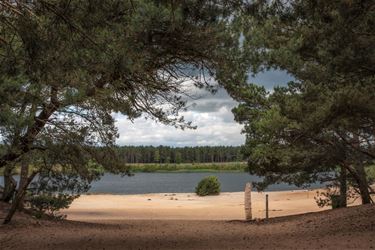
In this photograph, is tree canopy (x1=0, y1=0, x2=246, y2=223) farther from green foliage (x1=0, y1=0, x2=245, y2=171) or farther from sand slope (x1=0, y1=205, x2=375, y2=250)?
sand slope (x1=0, y1=205, x2=375, y2=250)

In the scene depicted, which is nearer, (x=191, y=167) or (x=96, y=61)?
(x=96, y=61)

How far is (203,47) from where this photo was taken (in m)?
9.71

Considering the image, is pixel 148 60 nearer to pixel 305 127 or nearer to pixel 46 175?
pixel 305 127

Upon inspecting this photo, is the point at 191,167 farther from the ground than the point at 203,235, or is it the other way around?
the point at 191,167

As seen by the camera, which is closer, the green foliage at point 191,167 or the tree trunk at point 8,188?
the tree trunk at point 8,188

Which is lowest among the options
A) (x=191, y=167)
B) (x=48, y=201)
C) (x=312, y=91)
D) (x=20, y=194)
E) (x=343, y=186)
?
(x=48, y=201)

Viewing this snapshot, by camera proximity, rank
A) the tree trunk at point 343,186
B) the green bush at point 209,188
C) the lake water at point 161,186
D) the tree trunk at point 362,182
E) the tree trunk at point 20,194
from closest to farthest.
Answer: the tree trunk at point 20,194 → the tree trunk at point 362,182 → the tree trunk at point 343,186 → the green bush at point 209,188 → the lake water at point 161,186

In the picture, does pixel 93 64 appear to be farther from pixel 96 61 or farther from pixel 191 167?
pixel 191 167

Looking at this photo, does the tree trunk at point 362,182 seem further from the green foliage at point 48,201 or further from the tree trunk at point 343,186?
the green foliage at point 48,201

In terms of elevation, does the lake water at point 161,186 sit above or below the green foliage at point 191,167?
below

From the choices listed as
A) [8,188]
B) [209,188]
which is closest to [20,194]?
[8,188]

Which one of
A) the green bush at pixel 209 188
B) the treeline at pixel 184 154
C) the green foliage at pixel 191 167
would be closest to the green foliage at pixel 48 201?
the green bush at pixel 209 188

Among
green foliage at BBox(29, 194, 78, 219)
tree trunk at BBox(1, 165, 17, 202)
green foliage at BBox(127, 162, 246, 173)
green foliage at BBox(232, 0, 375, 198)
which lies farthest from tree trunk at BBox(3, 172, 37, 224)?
green foliage at BBox(127, 162, 246, 173)

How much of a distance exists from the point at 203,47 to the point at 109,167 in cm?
394
